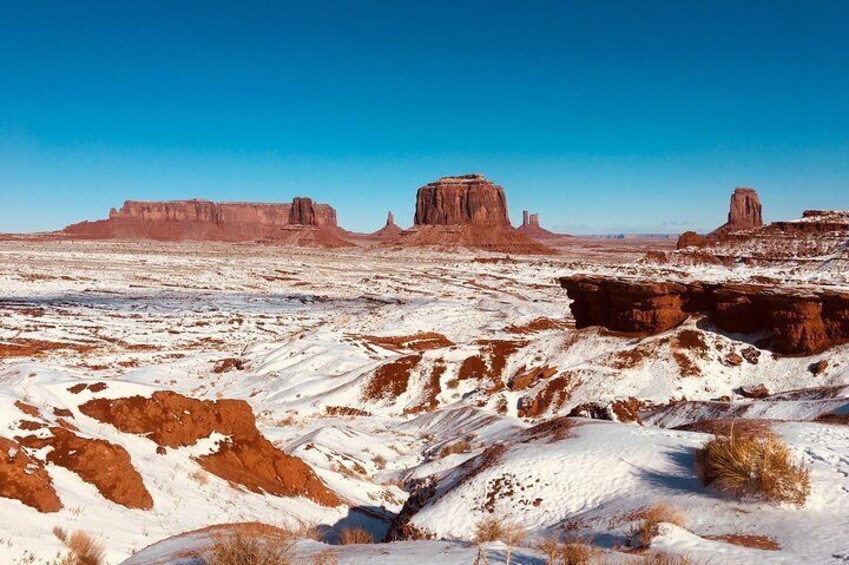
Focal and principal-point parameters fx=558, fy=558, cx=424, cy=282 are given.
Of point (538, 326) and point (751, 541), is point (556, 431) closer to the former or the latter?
point (751, 541)

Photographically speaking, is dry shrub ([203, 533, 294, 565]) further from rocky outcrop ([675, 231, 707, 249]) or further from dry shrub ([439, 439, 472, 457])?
rocky outcrop ([675, 231, 707, 249])

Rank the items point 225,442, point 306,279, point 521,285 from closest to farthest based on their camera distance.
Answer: point 225,442
point 521,285
point 306,279

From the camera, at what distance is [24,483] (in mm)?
7082

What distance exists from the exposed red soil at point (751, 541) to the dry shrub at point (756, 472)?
933 millimetres

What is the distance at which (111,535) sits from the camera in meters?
7.04

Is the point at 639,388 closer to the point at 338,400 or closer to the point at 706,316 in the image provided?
the point at 706,316

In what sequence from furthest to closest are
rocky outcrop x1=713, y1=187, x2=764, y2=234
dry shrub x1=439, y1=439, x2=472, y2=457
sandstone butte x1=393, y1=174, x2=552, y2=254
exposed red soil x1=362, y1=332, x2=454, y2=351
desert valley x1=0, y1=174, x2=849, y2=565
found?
rocky outcrop x1=713, y1=187, x2=764, y2=234
sandstone butte x1=393, y1=174, x2=552, y2=254
exposed red soil x1=362, y1=332, x2=454, y2=351
dry shrub x1=439, y1=439, x2=472, y2=457
desert valley x1=0, y1=174, x2=849, y2=565

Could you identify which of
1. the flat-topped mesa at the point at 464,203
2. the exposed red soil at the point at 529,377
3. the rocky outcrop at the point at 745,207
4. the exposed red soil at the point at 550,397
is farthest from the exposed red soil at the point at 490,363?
the rocky outcrop at the point at 745,207

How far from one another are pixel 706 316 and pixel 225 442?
68.0ft

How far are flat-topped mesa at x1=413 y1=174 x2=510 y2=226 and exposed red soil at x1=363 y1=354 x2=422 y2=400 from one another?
142890mm

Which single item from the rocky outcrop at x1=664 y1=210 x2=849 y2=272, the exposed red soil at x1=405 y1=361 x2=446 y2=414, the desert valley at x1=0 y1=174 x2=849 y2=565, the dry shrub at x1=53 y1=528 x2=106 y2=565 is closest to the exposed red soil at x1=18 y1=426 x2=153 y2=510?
the desert valley at x1=0 y1=174 x2=849 y2=565

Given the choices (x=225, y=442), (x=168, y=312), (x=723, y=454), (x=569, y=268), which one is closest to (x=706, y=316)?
(x=723, y=454)

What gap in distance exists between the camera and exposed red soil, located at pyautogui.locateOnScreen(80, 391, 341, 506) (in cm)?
1050

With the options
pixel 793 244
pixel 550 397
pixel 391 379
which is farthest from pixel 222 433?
pixel 793 244
